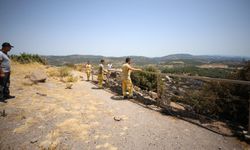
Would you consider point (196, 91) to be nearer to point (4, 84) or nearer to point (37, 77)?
point (4, 84)

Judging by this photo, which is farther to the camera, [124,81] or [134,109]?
[124,81]

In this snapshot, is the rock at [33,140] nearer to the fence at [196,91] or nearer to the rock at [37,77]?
the fence at [196,91]

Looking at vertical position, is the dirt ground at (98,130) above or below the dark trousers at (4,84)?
below

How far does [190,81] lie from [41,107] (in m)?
5.54

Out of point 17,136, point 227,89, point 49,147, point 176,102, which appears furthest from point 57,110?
point 227,89

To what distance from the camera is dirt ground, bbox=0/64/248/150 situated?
11.0 ft

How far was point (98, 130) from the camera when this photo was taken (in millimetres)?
4066

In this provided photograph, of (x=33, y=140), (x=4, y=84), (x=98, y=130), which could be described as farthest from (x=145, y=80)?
(x=33, y=140)

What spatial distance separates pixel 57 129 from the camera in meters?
4.04

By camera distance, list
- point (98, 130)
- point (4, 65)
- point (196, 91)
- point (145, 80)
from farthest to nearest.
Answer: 1. point (145, 80)
2. point (4, 65)
3. point (196, 91)
4. point (98, 130)

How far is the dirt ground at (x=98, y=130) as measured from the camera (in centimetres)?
337

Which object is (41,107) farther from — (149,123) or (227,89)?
(227,89)

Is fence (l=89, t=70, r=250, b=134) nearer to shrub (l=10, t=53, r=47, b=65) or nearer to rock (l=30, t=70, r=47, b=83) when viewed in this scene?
rock (l=30, t=70, r=47, b=83)

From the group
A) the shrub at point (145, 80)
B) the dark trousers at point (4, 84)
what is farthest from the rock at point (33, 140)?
the shrub at point (145, 80)
